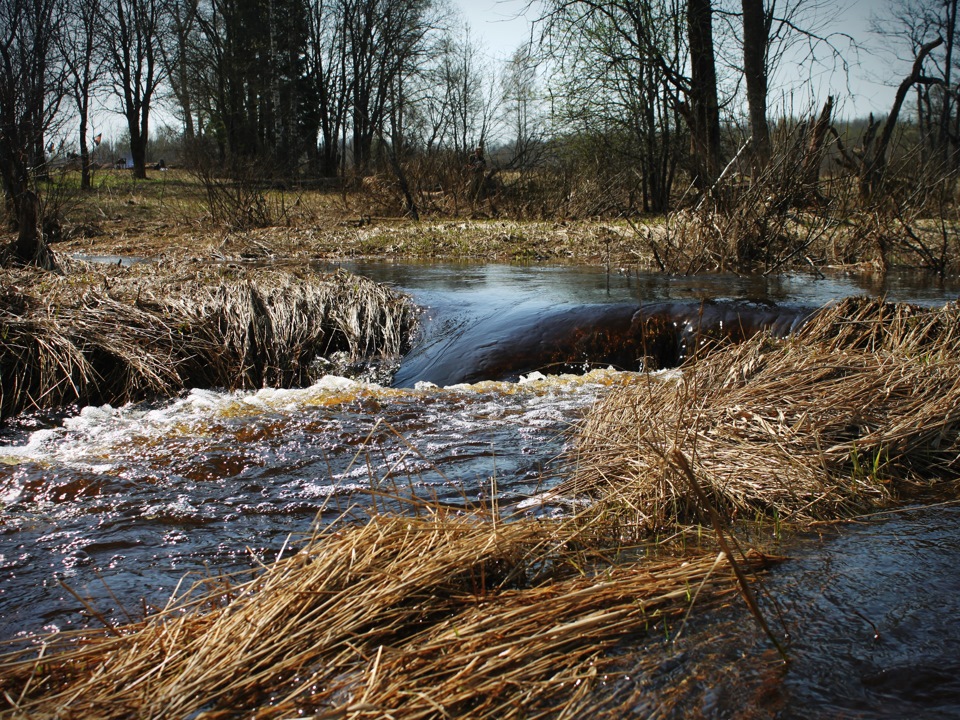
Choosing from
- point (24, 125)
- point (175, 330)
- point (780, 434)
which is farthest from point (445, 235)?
point (780, 434)

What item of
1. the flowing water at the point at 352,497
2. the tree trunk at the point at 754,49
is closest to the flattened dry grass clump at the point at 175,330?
the flowing water at the point at 352,497

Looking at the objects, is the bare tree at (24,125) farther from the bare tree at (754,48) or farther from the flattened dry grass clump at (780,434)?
the bare tree at (754,48)

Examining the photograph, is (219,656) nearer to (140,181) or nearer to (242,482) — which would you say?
(242,482)

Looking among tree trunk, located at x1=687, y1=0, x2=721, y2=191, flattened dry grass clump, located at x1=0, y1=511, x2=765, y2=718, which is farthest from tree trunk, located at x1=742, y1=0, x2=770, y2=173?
flattened dry grass clump, located at x1=0, y1=511, x2=765, y2=718

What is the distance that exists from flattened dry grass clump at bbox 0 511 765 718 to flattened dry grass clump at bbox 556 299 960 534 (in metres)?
0.62

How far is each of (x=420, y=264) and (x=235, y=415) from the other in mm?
8237

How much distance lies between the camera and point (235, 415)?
5207mm

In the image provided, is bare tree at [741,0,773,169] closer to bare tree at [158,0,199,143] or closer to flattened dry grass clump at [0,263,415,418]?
flattened dry grass clump at [0,263,415,418]

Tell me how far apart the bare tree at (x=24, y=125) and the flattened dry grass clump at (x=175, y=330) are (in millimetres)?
848

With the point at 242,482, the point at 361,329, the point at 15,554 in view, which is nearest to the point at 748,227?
the point at 361,329

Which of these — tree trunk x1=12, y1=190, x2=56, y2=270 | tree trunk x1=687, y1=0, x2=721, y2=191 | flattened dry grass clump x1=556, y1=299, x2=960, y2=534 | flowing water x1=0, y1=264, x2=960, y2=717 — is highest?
tree trunk x1=687, y1=0, x2=721, y2=191

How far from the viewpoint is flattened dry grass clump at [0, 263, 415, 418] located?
5801 mm

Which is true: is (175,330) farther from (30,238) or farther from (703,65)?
(703,65)

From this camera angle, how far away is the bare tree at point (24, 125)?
8.83 m
